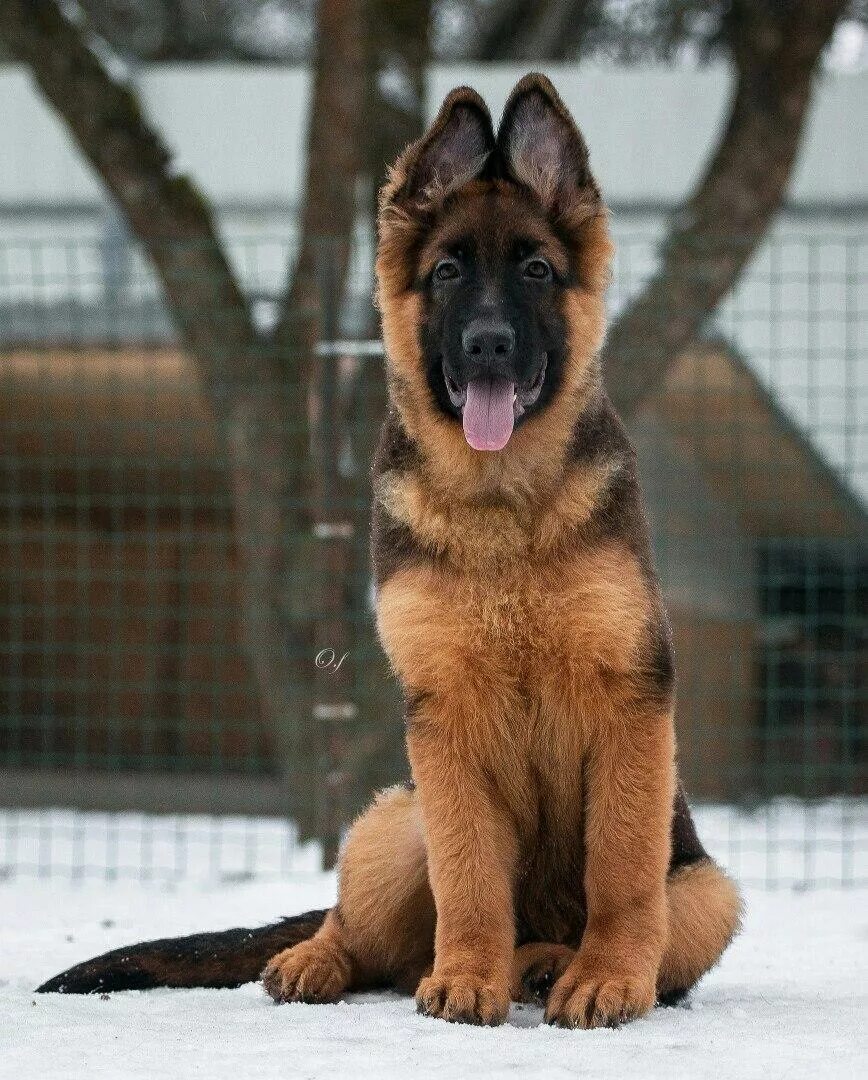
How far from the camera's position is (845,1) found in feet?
30.2

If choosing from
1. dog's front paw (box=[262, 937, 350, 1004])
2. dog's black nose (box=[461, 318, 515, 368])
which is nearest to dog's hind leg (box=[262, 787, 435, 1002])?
dog's front paw (box=[262, 937, 350, 1004])

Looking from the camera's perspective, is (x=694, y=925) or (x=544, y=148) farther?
(x=544, y=148)

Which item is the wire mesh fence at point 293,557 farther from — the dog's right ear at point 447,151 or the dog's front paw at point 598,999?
the dog's front paw at point 598,999

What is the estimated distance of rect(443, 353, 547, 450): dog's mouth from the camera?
4.30 m

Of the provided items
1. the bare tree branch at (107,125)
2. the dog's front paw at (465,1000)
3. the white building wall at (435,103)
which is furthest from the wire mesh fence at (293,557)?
the dog's front paw at (465,1000)

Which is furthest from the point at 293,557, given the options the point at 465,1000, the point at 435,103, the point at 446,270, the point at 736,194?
the point at 465,1000

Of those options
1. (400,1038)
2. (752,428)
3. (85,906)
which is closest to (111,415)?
(752,428)

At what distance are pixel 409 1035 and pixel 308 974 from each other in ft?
2.11

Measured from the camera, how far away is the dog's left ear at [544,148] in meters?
4.55

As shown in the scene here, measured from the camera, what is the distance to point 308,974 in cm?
447

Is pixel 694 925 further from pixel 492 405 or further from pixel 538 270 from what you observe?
pixel 538 270

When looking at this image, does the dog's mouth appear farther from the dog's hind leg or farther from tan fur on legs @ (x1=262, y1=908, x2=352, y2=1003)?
tan fur on legs @ (x1=262, y1=908, x2=352, y2=1003)

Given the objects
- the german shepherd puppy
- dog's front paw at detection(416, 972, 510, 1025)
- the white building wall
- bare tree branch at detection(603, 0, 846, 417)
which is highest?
the white building wall

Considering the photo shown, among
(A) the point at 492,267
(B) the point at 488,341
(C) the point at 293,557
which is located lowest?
(C) the point at 293,557
